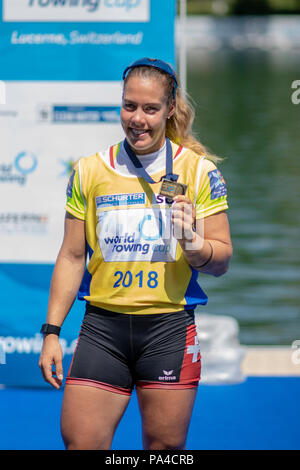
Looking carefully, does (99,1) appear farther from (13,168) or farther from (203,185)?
(203,185)

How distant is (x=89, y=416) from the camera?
3.06 m

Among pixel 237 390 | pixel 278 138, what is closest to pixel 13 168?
pixel 237 390

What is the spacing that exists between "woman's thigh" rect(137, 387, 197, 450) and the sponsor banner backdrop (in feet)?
6.83

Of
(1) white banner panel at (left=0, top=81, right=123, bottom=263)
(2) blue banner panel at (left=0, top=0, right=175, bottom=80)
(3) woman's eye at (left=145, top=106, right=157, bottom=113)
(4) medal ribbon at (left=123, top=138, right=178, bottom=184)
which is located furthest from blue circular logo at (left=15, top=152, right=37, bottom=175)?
(3) woman's eye at (left=145, top=106, right=157, bottom=113)

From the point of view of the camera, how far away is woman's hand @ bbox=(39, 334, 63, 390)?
317 cm

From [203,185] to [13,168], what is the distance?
7.38ft

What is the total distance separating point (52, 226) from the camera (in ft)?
17.1

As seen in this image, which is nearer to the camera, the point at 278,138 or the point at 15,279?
the point at 15,279

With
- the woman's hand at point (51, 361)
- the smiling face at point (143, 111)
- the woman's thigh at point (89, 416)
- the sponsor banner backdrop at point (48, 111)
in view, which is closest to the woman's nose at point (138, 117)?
the smiling face at point (143, 111)

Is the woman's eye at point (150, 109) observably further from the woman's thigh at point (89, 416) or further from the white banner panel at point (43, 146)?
the white banner panel at point (43, 146)

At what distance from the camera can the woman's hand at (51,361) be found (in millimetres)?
3172

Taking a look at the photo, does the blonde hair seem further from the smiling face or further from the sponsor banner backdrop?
the sponsor banner backdrop

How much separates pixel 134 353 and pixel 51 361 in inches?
11.5

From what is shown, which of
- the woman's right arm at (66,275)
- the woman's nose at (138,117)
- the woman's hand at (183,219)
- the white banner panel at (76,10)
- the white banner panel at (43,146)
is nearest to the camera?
the woman's hand at (183,219)
